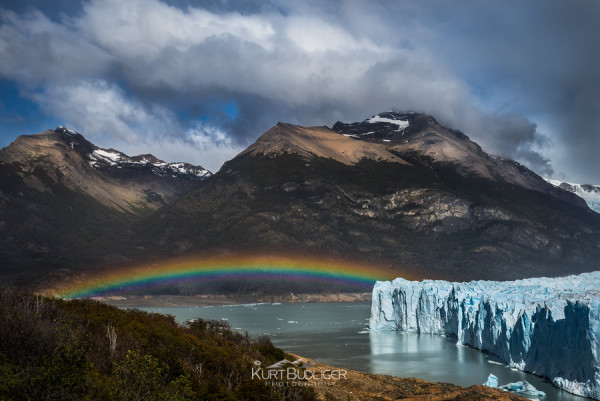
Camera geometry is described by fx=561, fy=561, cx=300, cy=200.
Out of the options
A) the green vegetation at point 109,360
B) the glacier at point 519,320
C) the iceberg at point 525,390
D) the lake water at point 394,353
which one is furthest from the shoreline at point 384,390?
the lake water at point 394,353

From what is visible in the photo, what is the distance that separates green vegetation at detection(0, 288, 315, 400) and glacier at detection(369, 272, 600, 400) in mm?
24622

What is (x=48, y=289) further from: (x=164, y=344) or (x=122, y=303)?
(x=164, y=344)

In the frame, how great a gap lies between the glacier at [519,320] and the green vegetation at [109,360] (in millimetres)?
24622

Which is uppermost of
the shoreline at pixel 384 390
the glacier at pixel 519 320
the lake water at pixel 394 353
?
the glacier at pixel 519 320

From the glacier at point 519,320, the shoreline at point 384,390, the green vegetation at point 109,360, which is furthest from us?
the glacier at point 519,320

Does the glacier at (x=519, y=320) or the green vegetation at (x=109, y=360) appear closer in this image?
the green vegetation at (x=109, y=360)

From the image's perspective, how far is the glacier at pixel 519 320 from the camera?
4375 cm

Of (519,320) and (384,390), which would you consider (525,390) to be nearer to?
(384,390)

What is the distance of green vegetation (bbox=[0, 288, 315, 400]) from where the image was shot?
20531 mm

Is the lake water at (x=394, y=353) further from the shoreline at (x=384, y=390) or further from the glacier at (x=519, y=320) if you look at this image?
the shoreline at (x=384, y=390)

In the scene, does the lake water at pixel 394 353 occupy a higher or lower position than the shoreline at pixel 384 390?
lower

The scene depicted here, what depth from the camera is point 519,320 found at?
56719 mm

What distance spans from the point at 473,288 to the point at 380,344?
17287 millimetres

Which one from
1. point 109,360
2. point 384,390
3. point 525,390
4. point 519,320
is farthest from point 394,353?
point 109,360
